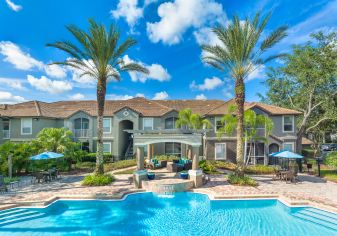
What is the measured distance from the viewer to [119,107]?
36625mm

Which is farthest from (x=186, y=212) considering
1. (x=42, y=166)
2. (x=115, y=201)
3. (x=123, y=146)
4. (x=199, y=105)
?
(x=199, y=105)

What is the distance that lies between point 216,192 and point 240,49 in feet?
37.3

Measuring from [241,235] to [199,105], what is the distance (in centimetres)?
2953

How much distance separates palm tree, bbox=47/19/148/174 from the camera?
18.7 metres

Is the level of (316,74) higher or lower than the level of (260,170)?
higher

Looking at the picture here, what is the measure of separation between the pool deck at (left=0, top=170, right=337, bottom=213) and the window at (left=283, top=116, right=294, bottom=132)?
11.1 m

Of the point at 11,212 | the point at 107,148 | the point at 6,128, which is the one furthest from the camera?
the point at 107,148

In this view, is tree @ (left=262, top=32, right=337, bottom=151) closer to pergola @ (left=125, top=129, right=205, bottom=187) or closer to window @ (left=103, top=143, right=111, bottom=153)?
pergola @ (left=125, top=129, right=205, bottom=187)

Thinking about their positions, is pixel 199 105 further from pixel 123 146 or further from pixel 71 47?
pixel 71 47

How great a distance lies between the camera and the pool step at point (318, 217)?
1211cm

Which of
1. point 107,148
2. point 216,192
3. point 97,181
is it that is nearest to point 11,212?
point 97,181

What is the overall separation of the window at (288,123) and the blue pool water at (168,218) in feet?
58.4

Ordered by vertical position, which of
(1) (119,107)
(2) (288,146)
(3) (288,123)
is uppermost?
(1) (119,107)

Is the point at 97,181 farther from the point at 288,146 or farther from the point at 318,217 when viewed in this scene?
the point at 288,146
